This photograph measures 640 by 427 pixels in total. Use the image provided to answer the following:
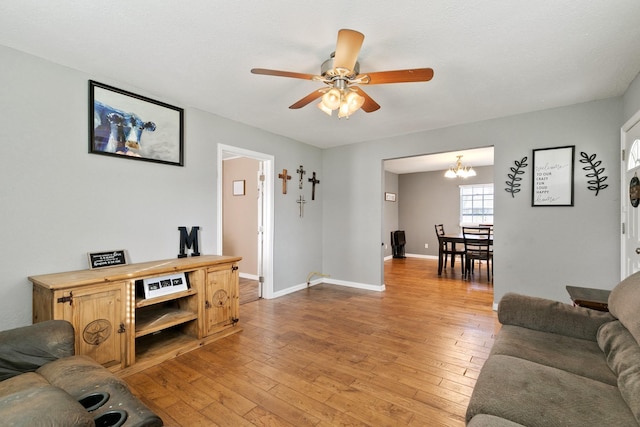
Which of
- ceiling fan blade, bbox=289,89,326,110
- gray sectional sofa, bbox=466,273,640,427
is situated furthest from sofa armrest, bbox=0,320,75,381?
ceiling fan blade, bbox=289,89,326,110

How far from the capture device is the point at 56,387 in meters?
1.19

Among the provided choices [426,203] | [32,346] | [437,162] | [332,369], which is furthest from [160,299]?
[426,203]

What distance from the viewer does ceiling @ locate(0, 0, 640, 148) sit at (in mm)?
1729

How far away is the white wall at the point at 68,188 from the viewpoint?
2131mm

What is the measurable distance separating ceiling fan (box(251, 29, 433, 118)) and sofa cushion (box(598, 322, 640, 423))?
176 centimetres

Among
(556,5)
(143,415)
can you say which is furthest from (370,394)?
(556,5)

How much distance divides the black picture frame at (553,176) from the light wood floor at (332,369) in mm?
1546

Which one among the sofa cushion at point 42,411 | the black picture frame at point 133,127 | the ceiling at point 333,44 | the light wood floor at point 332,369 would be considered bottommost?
the light wood floor at point 332,369

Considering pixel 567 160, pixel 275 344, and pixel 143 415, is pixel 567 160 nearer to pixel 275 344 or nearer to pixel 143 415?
pixel 275 344

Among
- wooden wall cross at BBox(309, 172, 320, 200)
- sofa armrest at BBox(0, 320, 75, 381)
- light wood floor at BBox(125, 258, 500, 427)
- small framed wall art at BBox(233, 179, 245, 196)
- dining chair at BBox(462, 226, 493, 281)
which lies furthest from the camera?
small framed wall art at BBox(233, 179, 245, 196)

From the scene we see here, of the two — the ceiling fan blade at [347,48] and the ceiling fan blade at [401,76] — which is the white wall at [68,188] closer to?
the ceiling fan blade at [347,48]

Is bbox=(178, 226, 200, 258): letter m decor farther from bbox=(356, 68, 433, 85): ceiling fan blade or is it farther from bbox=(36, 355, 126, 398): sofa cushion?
bbox=(356, 68, 433, 85): ceiling fan blade

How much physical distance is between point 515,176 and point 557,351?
2595 mm

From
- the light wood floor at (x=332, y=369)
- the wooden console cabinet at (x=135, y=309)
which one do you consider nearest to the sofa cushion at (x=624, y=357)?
the light wood floor at (x=332, y=369)
